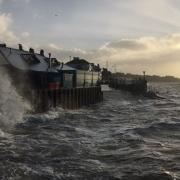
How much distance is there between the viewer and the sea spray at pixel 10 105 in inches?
1134

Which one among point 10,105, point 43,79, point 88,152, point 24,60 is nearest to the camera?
point 88,152

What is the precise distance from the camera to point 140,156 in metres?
18.1

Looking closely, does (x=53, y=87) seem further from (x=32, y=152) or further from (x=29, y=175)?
(x=29, y=175)

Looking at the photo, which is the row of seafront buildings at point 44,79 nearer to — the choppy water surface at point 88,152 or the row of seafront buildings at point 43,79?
the row of seafront buildings at point 43,79

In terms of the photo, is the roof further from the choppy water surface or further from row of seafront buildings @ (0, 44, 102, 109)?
the choppy water surface

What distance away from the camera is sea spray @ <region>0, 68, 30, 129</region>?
28800 mm

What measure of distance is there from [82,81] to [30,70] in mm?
13041

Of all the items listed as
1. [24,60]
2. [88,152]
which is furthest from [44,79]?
[88,152]

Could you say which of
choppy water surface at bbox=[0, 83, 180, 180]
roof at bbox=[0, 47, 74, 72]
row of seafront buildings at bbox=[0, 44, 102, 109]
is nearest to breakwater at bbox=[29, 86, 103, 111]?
row of seafront buildings at bbox=[0, 44, 102, 109]

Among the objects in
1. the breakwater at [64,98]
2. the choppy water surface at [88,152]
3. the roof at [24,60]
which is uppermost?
the roof at [24,60]

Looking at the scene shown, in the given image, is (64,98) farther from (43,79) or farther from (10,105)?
(10,105)

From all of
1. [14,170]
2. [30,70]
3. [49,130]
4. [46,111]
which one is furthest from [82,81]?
[14,170]

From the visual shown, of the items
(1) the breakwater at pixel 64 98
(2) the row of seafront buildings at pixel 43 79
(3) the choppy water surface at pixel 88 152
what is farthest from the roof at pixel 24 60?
(3) the choppy water surface at pixel 88 152

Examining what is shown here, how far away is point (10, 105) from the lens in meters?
32.3
